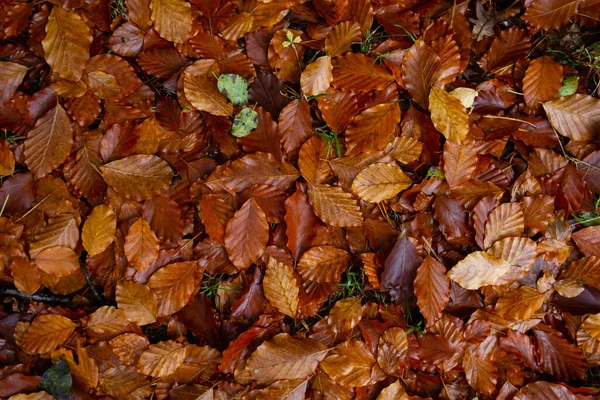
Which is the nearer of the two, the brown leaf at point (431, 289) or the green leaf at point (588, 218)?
the brown leaf at point (431, 289)

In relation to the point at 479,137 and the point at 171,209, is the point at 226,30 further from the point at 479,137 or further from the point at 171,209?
the point at 479,137

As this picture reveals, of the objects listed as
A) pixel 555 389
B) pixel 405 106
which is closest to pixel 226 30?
pixel 405 106

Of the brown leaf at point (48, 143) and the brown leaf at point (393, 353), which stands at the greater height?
the brown leaf at point (48, 143)

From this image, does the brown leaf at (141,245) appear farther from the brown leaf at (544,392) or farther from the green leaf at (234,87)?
the brown leaf at (544,392)

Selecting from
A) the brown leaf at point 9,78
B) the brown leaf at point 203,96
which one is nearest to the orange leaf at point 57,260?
the brown leaf at point 9,78

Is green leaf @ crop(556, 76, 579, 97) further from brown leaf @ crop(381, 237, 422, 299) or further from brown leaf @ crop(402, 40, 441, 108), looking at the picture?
brown leaf @ crop(381, 237, 422, 299)

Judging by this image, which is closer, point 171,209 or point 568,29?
point 171,209

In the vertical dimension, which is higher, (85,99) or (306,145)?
(85,99)
